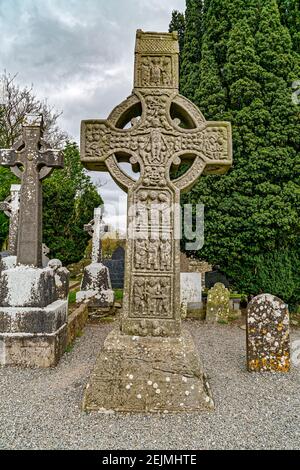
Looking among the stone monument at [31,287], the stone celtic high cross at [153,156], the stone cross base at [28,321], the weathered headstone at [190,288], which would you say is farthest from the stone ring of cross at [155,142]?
the weathered headstone at [190,288]

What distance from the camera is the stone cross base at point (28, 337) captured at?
4.45 metres

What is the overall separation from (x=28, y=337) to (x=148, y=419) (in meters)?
2.38

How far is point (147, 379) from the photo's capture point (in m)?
3.06

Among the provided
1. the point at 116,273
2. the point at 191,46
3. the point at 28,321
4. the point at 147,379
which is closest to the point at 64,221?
the point at 116,273

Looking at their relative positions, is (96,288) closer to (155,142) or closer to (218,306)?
(218,306)

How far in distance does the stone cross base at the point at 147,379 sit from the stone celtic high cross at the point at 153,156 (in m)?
0.29

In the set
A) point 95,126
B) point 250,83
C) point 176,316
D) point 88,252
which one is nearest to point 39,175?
point 95,126

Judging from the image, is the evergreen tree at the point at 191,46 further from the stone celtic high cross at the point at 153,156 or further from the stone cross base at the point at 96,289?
the stone celtic high cross at the point at 153,156

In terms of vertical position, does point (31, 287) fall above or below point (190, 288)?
above

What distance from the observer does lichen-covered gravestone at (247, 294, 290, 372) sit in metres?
4.32

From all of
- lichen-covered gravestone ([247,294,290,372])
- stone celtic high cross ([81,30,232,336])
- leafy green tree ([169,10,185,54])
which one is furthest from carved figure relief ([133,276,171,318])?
leafy green tree ([169,10,185,54])

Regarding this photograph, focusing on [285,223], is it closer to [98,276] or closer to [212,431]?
[98,276]

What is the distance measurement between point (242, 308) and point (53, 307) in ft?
19.9

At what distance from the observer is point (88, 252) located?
20.5 meters
